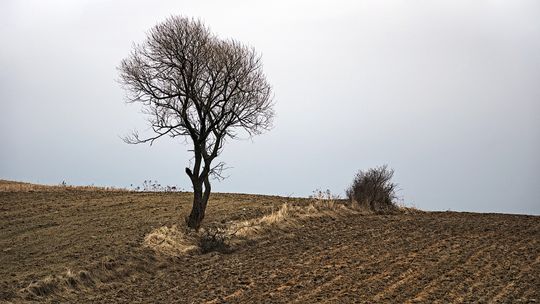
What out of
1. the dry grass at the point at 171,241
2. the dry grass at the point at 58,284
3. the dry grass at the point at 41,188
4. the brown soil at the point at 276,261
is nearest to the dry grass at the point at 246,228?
the dry grass at the point at 171,241

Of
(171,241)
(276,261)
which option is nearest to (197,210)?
(171,241)

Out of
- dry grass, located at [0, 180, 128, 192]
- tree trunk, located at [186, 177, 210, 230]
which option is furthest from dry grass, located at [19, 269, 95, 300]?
dry grass, located at [0, 180, 128, 192]

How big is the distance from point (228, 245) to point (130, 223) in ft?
14.2

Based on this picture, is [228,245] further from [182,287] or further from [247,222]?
[182,287]

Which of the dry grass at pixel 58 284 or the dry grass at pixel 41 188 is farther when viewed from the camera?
the dry grass at pixel 41 188

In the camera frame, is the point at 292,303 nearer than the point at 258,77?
Yes

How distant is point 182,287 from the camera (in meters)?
13.9

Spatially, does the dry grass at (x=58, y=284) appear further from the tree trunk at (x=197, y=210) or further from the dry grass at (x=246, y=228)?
the tree trunk at (x=197, y=210)

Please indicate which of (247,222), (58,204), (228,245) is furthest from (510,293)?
(58,204)

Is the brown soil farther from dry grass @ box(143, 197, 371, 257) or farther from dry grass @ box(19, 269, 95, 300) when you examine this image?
dry grass @ box(143, 197, 371, 257)

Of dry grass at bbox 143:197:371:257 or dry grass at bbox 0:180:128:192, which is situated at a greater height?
dry grass at bbox 0:180:128:192

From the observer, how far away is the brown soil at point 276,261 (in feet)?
43.3

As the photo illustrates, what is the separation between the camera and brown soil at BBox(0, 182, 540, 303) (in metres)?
13.2

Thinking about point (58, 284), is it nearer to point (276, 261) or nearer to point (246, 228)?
point (276, 261)
